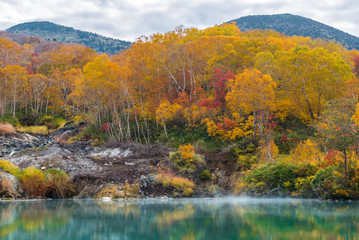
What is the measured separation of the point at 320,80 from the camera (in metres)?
36.2

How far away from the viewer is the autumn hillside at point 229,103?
25359 millimetres

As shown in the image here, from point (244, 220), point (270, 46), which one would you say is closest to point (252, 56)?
point (270, 46)

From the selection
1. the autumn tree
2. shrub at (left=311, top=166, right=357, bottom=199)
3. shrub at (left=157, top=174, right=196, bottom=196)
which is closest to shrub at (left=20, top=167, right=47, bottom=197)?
shrub at (left=157, top=174, right=196, bottom=196)

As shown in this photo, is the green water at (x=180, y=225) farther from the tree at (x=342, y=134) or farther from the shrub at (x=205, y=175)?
the shrub at (x=205, y=175)

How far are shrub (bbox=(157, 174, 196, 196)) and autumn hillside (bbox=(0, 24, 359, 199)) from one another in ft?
4.71

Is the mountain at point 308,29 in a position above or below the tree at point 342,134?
above

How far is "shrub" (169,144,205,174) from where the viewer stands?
2839 centimetres

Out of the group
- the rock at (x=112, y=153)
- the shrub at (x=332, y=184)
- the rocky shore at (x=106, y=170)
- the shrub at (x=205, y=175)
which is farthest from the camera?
the rock at (x=112, y=153)

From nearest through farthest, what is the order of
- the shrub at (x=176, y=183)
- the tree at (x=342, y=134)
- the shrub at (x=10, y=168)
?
1. the tree at (x=342, y=134)
2. the shrub at (x=10, y=168)
3. the shrub at (x=176, y=183)

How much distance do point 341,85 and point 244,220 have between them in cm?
2686

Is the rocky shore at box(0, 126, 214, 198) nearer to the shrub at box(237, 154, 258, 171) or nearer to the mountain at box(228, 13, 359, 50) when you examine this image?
the shrub at box(237, 154, 258, 171)

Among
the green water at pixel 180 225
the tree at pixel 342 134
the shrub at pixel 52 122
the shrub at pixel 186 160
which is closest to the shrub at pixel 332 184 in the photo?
the tree at pixel 342 134

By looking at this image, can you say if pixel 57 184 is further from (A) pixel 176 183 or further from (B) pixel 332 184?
(B) pixel 332 184

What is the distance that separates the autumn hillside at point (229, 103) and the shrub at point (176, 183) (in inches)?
56.6
